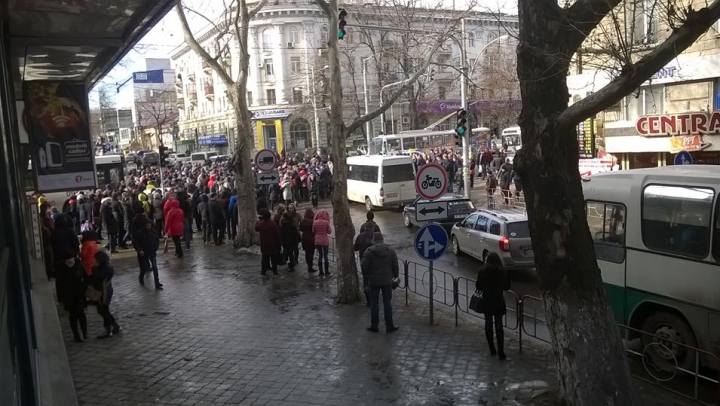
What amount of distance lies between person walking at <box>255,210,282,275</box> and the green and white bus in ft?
24.2

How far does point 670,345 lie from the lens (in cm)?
809

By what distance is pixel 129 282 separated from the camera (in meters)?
14.7

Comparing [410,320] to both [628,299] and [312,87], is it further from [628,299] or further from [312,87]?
[312,87]

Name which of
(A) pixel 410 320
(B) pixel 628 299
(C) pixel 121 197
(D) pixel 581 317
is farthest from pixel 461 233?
(C) pixel 121 197

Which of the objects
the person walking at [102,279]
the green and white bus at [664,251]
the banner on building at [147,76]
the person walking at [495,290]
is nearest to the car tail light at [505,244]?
the green and white bus at [664,251]

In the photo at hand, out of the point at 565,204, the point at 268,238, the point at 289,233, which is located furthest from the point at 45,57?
the point at 565,204

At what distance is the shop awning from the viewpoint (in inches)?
299

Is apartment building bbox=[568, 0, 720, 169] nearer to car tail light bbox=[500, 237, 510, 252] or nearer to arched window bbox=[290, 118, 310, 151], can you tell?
car tail light bbox=[500, 237, 510, 252]

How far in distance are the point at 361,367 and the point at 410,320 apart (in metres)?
2.46

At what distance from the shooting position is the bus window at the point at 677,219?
7707 mm

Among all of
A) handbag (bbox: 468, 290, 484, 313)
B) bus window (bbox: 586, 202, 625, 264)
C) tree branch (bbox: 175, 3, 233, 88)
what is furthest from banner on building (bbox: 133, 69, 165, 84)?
handbag (bbox: 468, 290, 484, 313)

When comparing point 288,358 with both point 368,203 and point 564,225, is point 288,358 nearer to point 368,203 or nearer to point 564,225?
point 564,225

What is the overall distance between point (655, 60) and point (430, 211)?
226 inches

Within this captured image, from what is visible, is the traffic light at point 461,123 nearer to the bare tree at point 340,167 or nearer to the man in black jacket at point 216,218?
the man in black jacket at point 216,218
